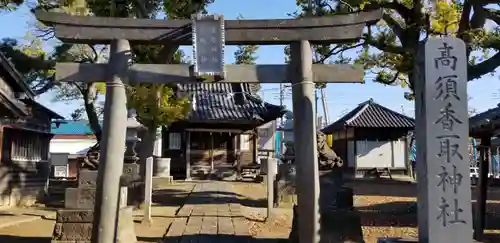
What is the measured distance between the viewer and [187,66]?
7527mm

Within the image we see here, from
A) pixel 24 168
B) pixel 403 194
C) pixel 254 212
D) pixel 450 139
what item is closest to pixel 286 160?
pixel 254 212

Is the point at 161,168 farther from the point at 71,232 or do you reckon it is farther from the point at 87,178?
the point at 71,232

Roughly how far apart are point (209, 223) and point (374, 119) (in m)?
21.6

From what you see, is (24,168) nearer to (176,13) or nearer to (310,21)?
(176,13)

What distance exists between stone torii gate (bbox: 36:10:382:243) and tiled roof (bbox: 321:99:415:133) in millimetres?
22687

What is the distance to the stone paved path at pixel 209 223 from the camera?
9.10 meters

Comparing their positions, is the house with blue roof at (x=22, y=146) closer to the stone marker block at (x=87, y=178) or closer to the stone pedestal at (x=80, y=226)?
the stone marker block at (x=87, y=178)

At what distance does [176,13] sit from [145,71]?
826cm

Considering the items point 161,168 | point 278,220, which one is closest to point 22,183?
point 161,168

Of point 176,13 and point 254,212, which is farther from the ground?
point 176,13

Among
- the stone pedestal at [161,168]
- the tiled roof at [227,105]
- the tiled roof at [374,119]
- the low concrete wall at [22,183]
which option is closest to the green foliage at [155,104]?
the low concrete wall at [22,183]

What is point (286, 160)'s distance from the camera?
17.1 meters

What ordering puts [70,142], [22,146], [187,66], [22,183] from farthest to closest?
[70,142] < [22,146] < [22,183] < [187,66]

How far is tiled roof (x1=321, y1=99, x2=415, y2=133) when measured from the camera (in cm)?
2972
